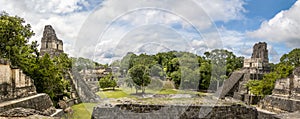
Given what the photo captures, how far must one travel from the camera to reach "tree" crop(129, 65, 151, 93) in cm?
1931

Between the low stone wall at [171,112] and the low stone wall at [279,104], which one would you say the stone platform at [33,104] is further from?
the low stone wall at [279,104]

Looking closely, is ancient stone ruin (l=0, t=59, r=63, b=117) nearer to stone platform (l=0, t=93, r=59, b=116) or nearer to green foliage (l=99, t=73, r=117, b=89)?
stone platform (l=0, t=93, r=59, b=116)

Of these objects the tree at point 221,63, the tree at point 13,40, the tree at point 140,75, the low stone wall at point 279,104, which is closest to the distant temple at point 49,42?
the tree at point 140,75

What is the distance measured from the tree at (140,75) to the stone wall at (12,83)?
33.2 ft

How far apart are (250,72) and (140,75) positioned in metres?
10.9

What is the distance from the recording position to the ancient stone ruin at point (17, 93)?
8.03 meters

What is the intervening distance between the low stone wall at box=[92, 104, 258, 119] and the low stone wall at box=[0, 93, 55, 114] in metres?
2.39

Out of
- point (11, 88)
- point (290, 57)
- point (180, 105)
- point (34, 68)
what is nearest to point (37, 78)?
point (34, 68)

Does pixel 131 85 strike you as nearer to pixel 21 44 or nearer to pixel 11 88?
pixel 21 44

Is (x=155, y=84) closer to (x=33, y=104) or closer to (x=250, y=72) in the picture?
(x=250, y=72)

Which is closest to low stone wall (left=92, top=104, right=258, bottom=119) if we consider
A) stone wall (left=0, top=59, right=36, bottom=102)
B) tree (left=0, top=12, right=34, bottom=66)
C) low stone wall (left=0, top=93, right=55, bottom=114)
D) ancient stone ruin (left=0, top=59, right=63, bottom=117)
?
ancient stone ruin (left=0, top=59, right=63, bottom=117)

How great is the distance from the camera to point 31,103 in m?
9.02

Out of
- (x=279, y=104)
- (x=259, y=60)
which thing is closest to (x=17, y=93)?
(x=279, y=104)

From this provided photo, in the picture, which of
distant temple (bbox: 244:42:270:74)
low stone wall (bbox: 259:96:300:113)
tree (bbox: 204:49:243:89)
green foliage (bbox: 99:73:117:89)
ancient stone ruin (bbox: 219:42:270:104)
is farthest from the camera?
tree (bbox: 204:49:243:89)
